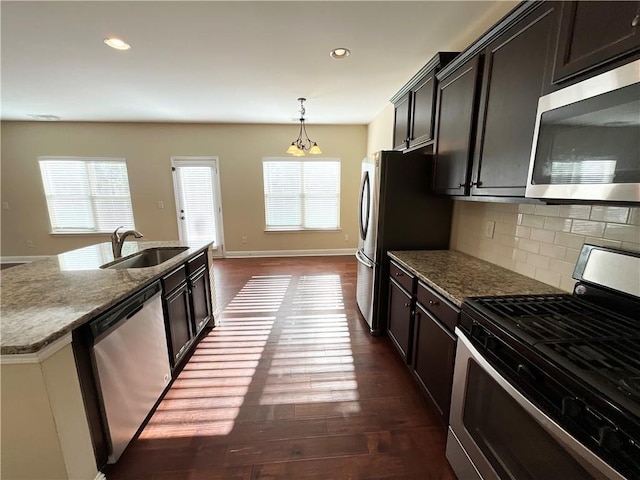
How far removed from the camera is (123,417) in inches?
54.4

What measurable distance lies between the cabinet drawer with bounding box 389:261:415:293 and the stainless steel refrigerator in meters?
0.14

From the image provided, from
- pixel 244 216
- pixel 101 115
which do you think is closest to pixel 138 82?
pixel 101 115

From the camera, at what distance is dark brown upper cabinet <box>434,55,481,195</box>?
1.64m

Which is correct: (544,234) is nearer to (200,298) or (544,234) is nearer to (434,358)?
(434,358)

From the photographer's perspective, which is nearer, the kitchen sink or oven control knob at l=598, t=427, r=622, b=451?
oven control knob at l=598, t=427, r=622, b=451

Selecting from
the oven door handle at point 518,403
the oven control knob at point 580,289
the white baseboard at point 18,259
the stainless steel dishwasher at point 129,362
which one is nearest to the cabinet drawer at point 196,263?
the stainless steel dishwasher at point 129,362

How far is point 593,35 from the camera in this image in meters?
0.95

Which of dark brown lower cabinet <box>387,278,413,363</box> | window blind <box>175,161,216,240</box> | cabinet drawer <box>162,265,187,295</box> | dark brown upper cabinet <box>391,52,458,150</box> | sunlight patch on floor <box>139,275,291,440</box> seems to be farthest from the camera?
window blind <box>175,161,216,240</box>

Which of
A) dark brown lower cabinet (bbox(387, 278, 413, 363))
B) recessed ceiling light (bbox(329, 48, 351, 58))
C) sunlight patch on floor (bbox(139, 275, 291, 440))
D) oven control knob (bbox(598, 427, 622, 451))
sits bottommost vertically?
sunlight patch on floor (bbox(139, 275, 291, 440))

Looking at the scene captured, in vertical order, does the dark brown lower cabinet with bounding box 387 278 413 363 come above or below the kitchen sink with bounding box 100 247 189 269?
below

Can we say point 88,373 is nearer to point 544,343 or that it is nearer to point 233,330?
point 233,330

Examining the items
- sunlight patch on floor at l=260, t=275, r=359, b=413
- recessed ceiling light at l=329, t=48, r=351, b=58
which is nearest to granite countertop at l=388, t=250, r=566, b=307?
sunlight patch on floor at l=260, t=275, r=359, b=413

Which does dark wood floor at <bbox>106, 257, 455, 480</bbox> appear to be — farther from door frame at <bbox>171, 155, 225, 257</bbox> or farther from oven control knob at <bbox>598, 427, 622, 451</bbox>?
door frame at <bbox>171, 155, 225, 257</bbox>

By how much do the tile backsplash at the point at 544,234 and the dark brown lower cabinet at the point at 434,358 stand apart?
0.69 m
